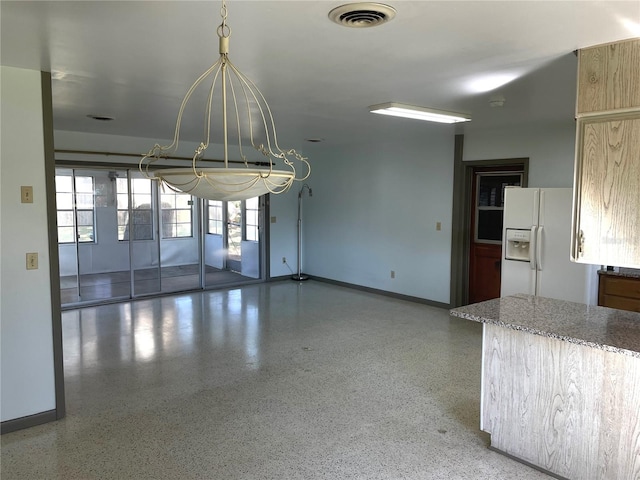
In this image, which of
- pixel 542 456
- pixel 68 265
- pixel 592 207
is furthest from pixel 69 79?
pixel 68 265

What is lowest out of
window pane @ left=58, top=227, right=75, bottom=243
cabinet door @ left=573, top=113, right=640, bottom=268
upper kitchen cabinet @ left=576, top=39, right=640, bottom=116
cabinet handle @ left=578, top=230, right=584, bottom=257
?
window pane @ left=58, top=227, right=75, bottom=243

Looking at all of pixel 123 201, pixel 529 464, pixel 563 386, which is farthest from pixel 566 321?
pixel 123 201

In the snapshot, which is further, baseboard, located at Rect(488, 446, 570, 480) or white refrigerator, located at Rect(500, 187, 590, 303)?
white refrigerator, located at Rect(500, 187, 590, 303)

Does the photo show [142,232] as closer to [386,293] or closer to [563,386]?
[386,293]

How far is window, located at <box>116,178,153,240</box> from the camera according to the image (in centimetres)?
716

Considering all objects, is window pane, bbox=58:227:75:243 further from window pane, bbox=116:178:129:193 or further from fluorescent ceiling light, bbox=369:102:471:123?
fluorescent ceiling light, bbox=369:102:471:123

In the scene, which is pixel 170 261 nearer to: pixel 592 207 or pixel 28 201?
pixel 28 201

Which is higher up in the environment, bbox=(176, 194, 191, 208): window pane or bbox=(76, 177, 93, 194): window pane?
bbox=(76, 177, 93, 194): window pane

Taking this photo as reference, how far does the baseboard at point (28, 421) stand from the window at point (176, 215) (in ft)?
15.8

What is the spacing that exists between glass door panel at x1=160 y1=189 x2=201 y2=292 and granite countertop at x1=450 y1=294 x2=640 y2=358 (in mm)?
5750

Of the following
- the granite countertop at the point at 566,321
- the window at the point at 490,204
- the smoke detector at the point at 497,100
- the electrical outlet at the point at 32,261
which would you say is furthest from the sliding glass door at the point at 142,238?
the granite countertop at the point at 566,321

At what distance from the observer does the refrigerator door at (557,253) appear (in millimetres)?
4656

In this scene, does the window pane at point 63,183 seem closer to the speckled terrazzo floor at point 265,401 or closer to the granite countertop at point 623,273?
the speckled terrazzo floor at point 265,401

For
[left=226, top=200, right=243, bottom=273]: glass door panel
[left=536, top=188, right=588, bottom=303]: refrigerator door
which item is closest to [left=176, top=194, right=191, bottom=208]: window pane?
[left=226, top=200, right=243, bottom=273]: glass door panel
